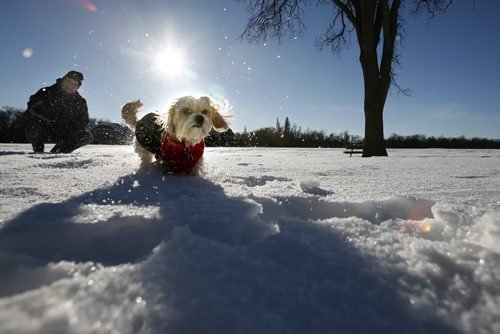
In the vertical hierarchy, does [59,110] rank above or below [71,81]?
below

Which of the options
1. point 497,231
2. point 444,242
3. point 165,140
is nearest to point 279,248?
point 444,242

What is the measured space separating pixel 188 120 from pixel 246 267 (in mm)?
2671

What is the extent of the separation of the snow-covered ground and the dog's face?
173 cm

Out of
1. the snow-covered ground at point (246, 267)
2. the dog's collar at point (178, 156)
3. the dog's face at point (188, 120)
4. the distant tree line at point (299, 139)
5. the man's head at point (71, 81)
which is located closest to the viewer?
the snow-covered ground at point (246, 267)

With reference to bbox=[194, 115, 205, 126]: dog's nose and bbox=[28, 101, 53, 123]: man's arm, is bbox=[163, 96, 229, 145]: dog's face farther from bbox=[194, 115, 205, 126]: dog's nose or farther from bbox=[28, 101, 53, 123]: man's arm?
bbox=[28, 101, 53, 123]: man's arm

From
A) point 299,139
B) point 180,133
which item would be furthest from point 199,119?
point 299,139

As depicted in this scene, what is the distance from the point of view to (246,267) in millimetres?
983

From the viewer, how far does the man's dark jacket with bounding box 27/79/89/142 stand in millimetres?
7875

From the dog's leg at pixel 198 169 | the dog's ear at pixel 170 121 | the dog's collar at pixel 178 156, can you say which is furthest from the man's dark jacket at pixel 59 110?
the dog's leg at pixel 198 169

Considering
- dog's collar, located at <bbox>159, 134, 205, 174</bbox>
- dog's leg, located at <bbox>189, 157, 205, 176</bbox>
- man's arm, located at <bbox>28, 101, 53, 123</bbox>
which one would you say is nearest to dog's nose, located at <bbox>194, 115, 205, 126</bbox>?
dog's collar, located at <bbox>159, 134, 205, 174</bbox>

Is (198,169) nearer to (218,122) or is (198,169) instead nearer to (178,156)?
(178,156)

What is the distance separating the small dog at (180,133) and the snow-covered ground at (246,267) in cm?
156

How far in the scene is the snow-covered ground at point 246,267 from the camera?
0.76 metres

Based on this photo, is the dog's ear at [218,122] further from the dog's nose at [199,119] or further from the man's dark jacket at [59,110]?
the man's dark jacket at [59,110]
